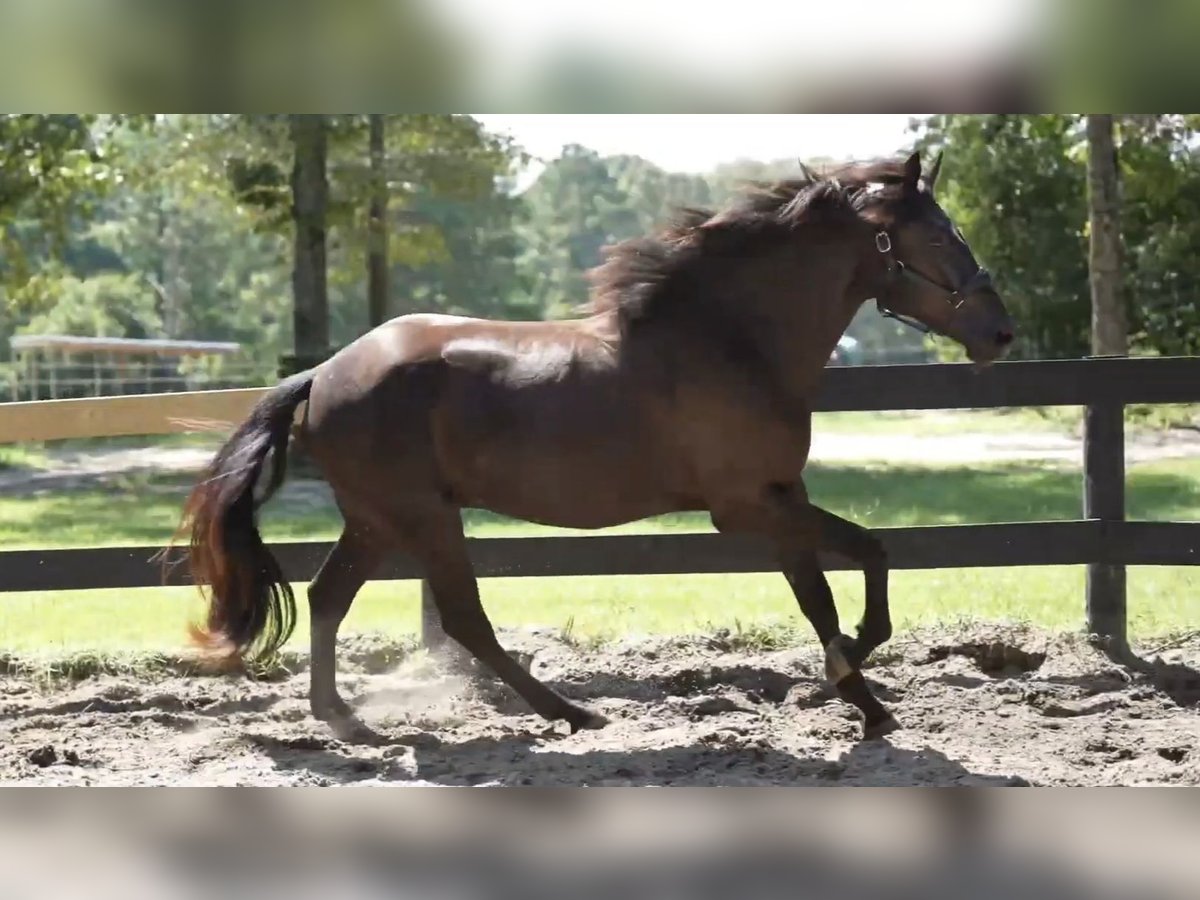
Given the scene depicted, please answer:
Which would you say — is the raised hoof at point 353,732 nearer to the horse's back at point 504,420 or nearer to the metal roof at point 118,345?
the horse's back at point 504,420

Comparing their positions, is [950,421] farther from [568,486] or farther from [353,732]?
[353,732]

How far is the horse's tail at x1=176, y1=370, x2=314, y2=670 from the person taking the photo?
4.79 meters

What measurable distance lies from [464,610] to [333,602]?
501 mm

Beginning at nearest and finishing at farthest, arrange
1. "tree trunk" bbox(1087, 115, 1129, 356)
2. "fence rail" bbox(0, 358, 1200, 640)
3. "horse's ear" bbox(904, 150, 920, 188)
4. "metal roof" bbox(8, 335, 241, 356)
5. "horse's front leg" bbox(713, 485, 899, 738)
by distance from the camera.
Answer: "horse's ear" bbox(904, 150, 920, 188) → "horse's front leg" bbox(713, 485, 899, 738) → "fence rail" bbox(0, 358, 1200, 640) → "metal roof" bbox(8, 335, 241, 356) → "tree trunk" bbox(1087, 115, 1129, 356)

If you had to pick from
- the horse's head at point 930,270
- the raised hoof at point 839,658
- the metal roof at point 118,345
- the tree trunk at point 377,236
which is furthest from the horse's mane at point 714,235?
the metal roof at point 118,345

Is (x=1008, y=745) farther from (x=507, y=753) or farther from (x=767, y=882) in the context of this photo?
(x=507, y=753)

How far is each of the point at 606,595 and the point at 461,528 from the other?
1095 millimetres

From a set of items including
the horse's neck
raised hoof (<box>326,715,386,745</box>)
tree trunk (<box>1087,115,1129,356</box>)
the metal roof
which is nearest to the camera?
the horse's neck

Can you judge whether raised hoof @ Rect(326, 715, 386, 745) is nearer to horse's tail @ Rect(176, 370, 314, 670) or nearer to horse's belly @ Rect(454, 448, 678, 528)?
horse's tail @ Rect(176, 370, 314, 670)

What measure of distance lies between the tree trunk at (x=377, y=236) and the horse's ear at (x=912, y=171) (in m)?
2.13

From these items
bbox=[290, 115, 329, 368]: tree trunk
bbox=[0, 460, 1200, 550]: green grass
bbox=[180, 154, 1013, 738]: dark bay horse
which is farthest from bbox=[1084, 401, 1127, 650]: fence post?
bbox=[290, 115, 329, 368]: tree trunk

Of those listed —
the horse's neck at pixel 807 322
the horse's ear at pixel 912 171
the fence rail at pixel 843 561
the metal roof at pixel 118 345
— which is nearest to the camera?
the horse's ear at pixel 912 171

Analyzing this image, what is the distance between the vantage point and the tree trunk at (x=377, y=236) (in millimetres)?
5430

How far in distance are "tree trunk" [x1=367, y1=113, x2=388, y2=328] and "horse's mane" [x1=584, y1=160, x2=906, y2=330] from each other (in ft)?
3.49
